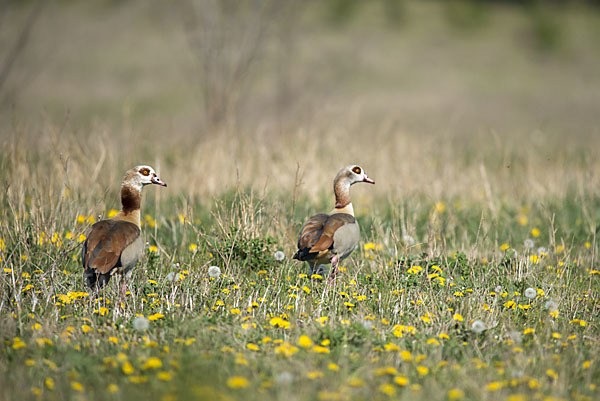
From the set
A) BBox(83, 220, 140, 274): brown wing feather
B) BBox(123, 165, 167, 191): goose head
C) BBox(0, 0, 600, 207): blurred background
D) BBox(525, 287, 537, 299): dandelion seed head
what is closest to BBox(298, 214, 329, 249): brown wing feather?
BBox(0, 0, 600, 207): blurred background

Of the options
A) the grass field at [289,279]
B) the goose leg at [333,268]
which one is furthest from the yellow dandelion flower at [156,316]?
the goose leg at [333,268]

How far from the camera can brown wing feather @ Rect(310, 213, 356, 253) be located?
521 centimetres

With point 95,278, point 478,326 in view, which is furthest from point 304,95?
point 478,326

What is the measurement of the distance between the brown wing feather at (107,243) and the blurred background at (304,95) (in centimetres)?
131

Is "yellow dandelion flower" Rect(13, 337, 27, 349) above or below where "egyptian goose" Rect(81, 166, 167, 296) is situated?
below

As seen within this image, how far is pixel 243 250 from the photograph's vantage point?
5836 mm

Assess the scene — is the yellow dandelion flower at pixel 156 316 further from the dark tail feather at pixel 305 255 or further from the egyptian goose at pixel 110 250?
the dark tail feather at pixel 305 255

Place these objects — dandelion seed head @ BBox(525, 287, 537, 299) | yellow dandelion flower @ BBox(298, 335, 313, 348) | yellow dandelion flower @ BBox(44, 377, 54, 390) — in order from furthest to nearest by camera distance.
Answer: dandelion seed head @ BBox(525, 287, 537, 299) → yellow dandelion flower @ BBox(298, 335, 313, 348) → yellow dandelion flower @ BBox(44, 377, 54, 390)

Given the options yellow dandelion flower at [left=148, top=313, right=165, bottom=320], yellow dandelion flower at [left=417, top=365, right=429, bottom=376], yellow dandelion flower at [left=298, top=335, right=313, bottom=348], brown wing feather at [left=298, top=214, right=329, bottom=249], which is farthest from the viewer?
brown wing feather at [left=298, top=214, right=329, bottom=249]

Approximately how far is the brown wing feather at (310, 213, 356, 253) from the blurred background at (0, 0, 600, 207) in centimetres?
76

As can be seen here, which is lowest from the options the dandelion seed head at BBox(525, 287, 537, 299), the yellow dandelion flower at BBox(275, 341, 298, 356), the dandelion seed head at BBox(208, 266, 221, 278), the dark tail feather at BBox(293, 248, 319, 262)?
the yellow dandelion flower at BBox(275, 341, 298, 356)

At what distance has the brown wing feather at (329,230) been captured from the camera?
5.21 m

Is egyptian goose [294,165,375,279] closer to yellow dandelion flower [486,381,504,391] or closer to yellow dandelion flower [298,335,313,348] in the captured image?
yellow dandelion flower [298,335,313,348]

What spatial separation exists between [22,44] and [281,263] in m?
4.03
